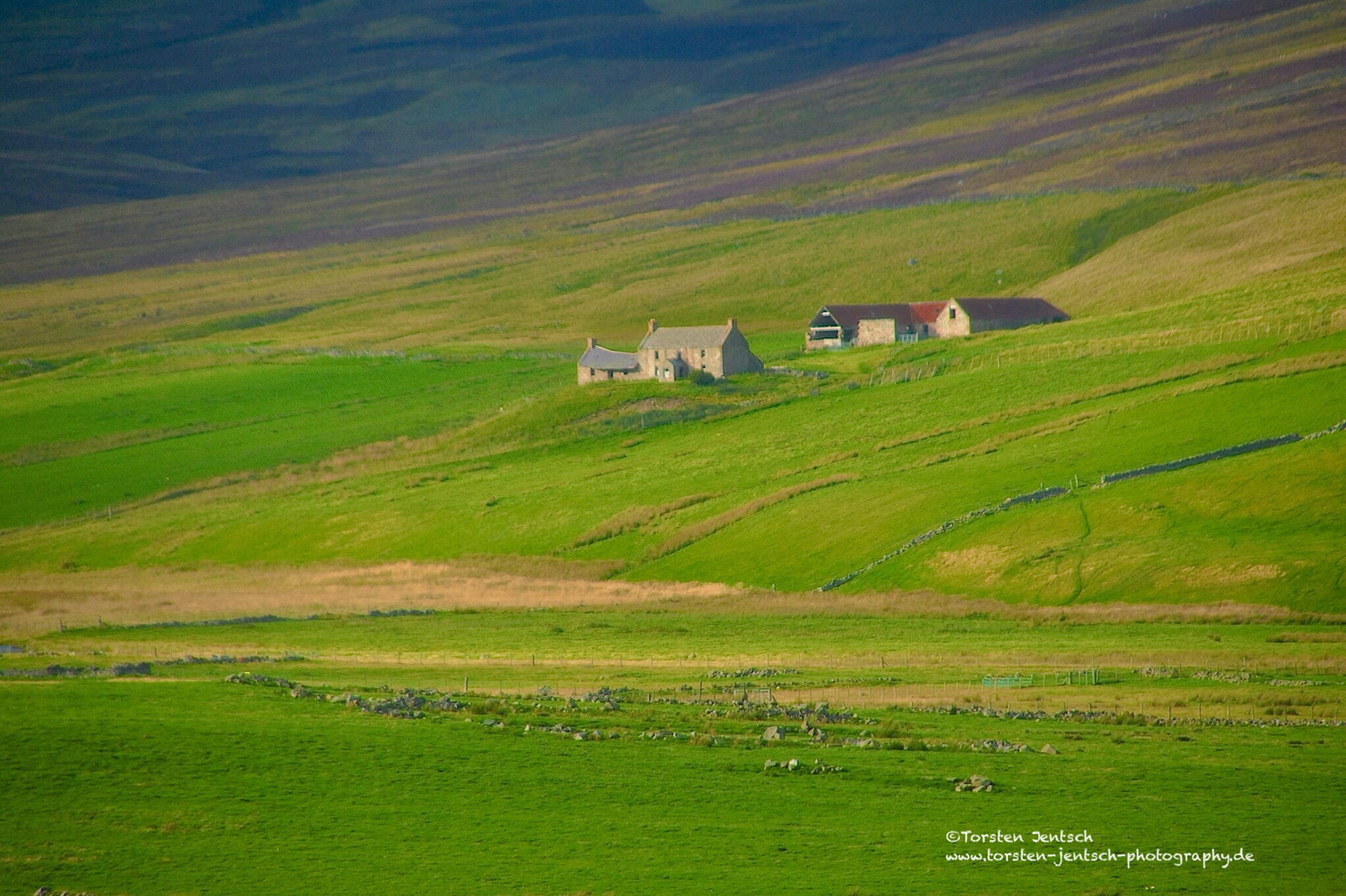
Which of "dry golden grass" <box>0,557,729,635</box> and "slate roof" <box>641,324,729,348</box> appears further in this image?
"slate roof" <box>641,324,729,348</box>

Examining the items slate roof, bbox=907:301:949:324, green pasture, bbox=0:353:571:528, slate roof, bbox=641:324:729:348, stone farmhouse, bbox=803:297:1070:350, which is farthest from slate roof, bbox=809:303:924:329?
green pasture, bbox=0:353:571:528

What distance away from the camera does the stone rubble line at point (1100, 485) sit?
6253cm

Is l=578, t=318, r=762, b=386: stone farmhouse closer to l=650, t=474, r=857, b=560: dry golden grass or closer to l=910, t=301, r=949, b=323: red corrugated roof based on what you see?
l=910, t=301, r=949, b=323: red corrugated roof

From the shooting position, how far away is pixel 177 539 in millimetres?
86562

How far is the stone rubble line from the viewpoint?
62531 mm

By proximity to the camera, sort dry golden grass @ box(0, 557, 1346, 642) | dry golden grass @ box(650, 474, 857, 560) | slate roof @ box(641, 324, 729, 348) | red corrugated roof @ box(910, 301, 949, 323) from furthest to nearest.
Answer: red corrugated roof @ box(910, 301, 949, 323), slate roof @ box(641, 324, 729, 348), dry golden grass @ box(650, 474, 857, 560), dry golden grass @ box(0, 557, 1346, 642)

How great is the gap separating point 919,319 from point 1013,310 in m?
8.38

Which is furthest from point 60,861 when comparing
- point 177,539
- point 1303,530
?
point 177,539

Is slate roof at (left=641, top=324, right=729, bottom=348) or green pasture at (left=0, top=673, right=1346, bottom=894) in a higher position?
slate roof at (left=641, top=324, right=729, bottom=348)

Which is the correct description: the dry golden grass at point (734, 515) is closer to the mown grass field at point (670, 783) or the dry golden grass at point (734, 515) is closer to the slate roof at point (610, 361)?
the mown grass field at point (670, 783)

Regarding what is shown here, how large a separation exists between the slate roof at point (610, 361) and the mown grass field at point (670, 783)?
7585 cm

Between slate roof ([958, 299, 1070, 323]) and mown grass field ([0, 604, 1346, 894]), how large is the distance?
8272 centimetres

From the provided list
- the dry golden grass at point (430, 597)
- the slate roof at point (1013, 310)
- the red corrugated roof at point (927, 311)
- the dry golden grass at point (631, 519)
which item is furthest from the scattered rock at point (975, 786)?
the red corrugated roof at point (927, 311)

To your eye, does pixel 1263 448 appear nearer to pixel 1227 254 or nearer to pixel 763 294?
pixel 1227 254
